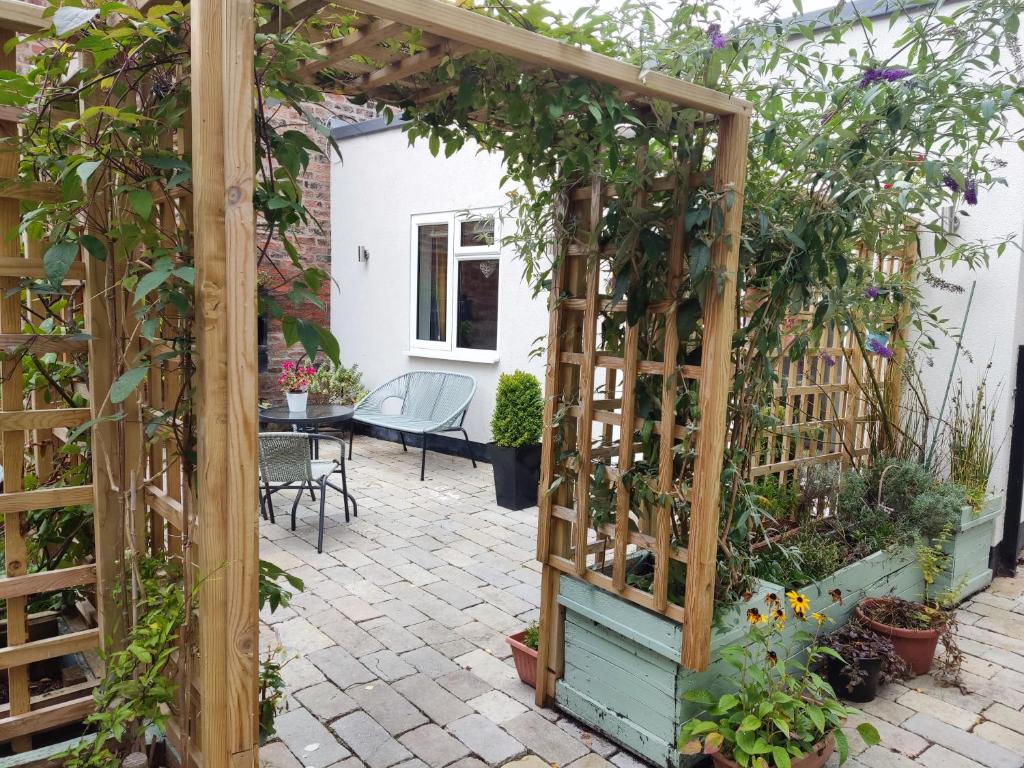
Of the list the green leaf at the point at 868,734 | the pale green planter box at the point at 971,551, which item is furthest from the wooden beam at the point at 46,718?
the pale green planter box at the point at 971,551

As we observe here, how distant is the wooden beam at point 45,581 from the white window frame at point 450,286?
4.77m

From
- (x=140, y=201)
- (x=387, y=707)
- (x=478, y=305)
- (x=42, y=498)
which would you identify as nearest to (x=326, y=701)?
(x=387, y=707)

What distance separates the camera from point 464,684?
2.95 meters

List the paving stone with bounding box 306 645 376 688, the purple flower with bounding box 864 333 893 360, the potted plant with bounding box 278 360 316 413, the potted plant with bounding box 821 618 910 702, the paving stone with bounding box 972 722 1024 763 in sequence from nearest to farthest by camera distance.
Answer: the paving stone with bounding box 972 722 1024 763, the potted plant with bounding box 821 618 910 702, the paving stone with bounding box 306 645 376 688, the purple flower with bounding box 864 333 893 360, the potted plant with bounding box 278 360 316 413

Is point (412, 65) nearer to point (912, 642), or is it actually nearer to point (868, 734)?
point (868, 734)

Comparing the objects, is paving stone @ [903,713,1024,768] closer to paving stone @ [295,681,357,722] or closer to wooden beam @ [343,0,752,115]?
paving stone @ [295,681,357,722]

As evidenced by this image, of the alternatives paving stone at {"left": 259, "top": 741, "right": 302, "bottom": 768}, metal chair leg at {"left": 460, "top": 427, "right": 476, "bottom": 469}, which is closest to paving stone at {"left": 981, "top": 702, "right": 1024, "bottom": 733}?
paving stone at {"left": 259, "top": 741, "right": 302, "bottom": 768}

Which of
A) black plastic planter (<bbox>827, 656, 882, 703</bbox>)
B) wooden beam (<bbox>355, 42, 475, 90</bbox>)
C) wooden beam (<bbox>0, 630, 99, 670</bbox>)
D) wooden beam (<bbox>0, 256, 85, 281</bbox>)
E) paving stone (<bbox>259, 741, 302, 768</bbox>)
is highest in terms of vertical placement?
wooden beam (<bbox>355, 42, 475, 90</bbox>)

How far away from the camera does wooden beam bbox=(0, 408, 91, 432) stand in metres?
1.99

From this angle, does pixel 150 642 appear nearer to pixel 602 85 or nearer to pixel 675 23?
pixel 602 85

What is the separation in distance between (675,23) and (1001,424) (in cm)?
325

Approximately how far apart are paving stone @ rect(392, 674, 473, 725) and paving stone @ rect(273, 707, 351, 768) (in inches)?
13.9

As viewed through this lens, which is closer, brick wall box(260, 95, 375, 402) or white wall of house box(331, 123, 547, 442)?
white wall of house box(331, 123, 547, 442)

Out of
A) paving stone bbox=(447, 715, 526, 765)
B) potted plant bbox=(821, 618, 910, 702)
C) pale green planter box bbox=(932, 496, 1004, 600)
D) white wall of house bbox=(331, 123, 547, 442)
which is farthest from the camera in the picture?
white wall of house bbox=(331, 123, 547, 442)
